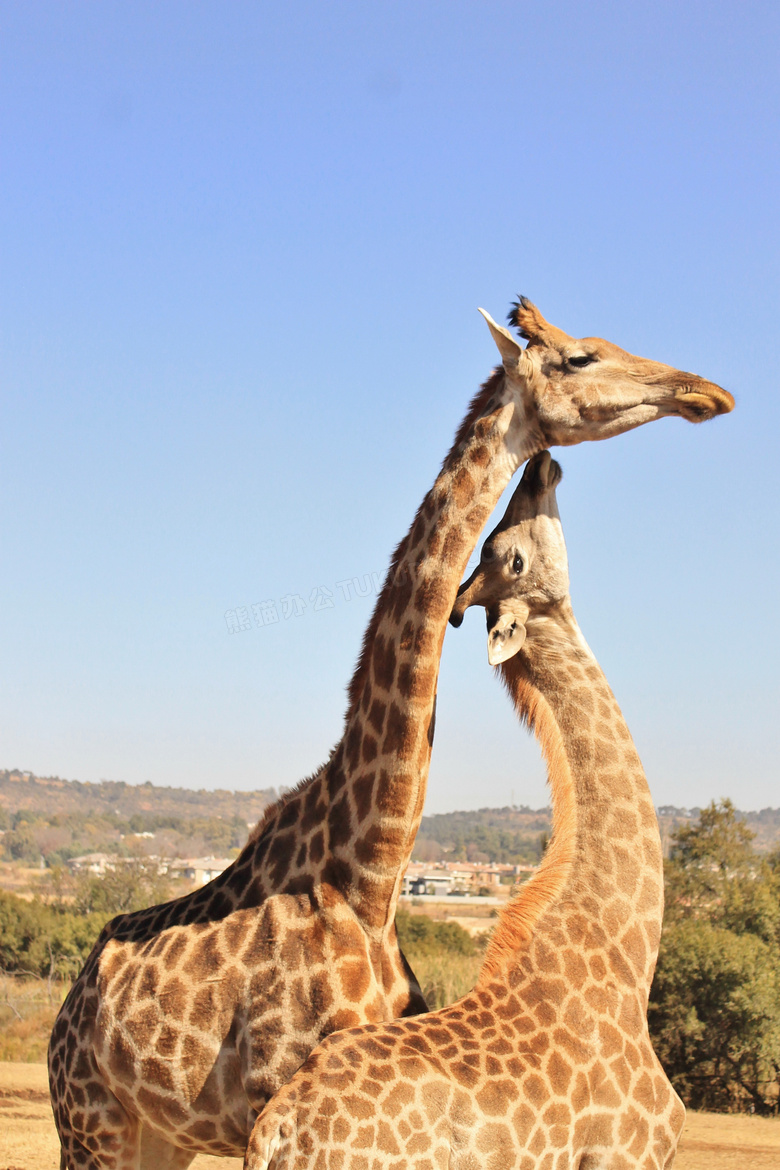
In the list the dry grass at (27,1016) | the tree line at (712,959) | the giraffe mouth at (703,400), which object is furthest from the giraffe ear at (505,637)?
the dry grass at (27,1016)

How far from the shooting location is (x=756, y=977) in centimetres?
1864

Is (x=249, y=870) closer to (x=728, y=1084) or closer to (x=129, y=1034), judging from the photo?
(x=129, y=1034)

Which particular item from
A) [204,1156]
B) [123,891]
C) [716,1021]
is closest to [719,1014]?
[716,1021]

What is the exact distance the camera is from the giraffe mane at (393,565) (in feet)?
16.5

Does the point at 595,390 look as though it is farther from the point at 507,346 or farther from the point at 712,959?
the point at 712,959

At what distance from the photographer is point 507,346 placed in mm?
4820

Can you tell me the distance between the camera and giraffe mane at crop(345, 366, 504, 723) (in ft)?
16.5

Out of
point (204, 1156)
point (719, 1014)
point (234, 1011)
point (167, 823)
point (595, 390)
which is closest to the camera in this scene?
point (234, 1011)

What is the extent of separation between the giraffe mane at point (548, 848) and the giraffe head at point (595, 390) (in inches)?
50.2

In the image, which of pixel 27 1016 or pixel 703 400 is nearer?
pixel 703 400

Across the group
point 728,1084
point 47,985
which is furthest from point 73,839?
point 728,1084

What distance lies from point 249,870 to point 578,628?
2040mm

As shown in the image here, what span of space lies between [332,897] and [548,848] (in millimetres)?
1071

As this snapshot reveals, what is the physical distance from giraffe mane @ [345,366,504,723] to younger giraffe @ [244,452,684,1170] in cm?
40
